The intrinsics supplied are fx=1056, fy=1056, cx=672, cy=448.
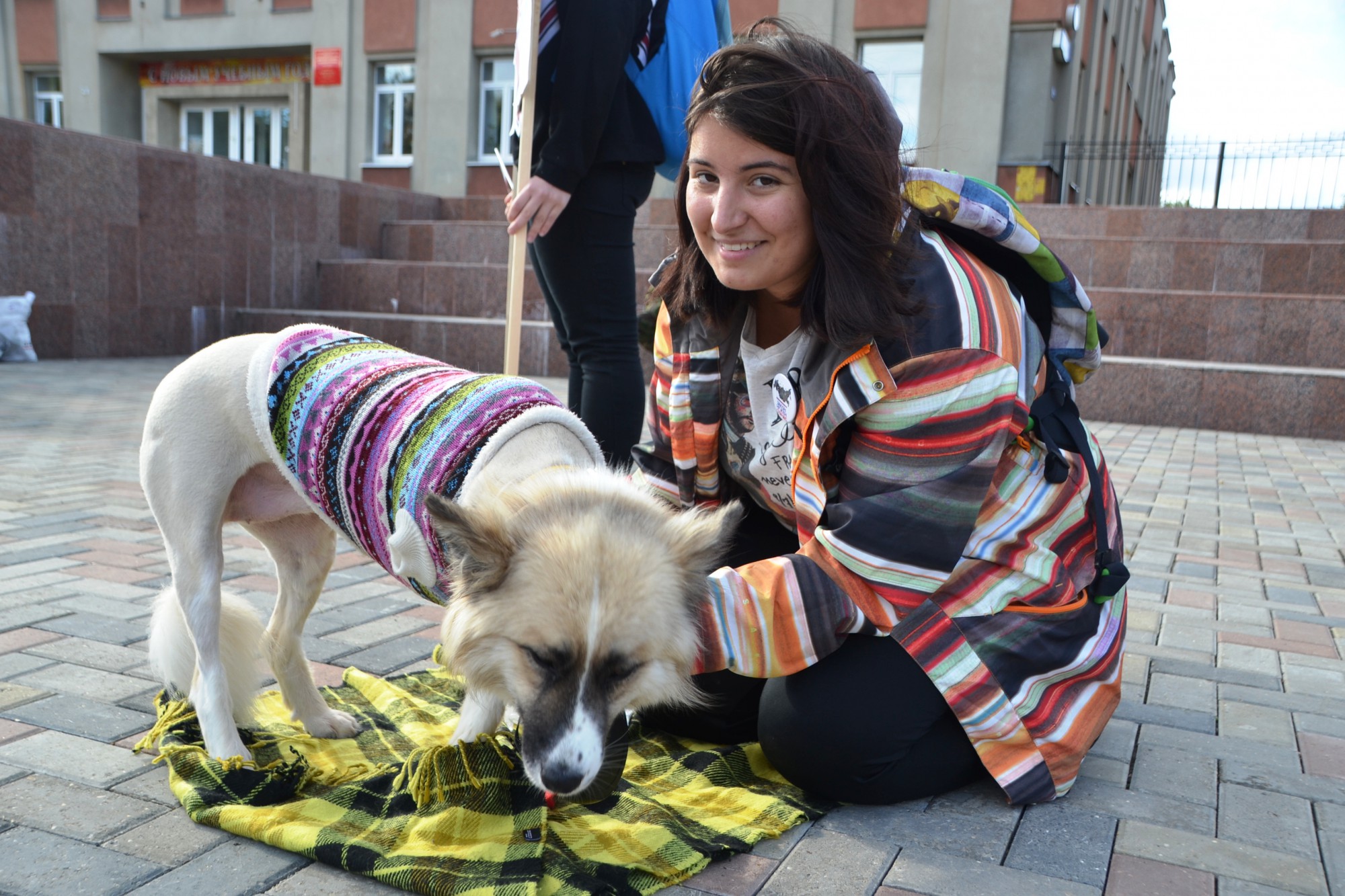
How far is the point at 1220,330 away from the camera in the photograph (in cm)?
1022

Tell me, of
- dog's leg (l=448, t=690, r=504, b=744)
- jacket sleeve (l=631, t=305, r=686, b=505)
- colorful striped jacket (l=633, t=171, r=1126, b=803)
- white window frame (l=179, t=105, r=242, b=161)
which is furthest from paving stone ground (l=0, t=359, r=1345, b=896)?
white window frame (l=179, t=105, r=242, b=161)

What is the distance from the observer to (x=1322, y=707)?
301cm

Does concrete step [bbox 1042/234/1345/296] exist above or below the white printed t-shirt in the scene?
above

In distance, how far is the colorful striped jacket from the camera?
2.22 m

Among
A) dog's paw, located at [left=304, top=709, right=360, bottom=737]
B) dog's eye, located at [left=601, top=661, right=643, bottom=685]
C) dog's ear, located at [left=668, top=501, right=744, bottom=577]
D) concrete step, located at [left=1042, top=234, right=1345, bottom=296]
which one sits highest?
concrete step, located at [left=1042, top=234, right=1345, bottom=296]

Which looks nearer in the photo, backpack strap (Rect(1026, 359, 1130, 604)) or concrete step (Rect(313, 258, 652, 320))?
backpack strap (Rect(1026, 359, 1130, 604))

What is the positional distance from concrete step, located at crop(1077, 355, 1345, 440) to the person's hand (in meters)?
7.46

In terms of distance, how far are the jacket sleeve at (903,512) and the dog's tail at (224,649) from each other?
3.99 feet

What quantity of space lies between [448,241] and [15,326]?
17.6 ft

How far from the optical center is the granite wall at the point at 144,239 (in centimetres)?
968

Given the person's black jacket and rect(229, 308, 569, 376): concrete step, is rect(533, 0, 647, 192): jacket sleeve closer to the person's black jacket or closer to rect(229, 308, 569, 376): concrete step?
the person's black jacket

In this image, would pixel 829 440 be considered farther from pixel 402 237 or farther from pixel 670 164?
pixel 402 237

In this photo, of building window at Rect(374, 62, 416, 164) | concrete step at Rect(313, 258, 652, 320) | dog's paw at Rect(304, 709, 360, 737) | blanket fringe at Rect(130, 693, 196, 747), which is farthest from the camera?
building window at Rect(374, 62, 416, 164)

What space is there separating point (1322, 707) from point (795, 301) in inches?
76.8
